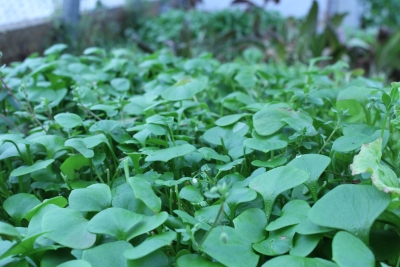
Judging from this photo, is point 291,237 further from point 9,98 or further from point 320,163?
point 9,98

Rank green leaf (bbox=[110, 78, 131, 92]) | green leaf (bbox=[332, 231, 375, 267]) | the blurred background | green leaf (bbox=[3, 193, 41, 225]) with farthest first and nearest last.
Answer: the blurred background
green leaf (bbox=[110, 78, 131, 92])
green leaf (bbox=[3, 193, 41, 225])
green leaf (bbox=[332, 231, 375, 267])

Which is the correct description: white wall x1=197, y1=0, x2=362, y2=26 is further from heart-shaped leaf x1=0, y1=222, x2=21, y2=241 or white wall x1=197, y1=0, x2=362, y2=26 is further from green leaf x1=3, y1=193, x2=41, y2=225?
heart-shaped leaf x1=0, y1=222, x2=21, y2=241

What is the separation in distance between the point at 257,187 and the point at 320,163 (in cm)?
10

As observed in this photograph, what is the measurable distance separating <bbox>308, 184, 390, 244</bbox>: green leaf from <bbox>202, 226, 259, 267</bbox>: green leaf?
0.08 metres

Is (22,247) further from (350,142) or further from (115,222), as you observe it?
(350,142)

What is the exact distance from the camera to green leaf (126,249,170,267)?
448 millimetres

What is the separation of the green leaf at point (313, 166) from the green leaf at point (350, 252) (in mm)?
145

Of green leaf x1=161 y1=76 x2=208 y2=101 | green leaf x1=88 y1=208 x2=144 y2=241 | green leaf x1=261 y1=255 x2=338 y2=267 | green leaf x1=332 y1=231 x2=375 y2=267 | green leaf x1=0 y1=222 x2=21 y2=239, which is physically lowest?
green leaf x1=261 y1=255 x2=338 y2=267

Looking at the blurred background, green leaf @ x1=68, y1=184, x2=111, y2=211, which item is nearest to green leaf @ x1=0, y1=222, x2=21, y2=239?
green leaf @ x1=68, y1=184, x2=111, y2=211

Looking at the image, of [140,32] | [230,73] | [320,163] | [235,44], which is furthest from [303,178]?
[140,32]

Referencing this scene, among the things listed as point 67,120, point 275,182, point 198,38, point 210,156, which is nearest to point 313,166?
point 275,182

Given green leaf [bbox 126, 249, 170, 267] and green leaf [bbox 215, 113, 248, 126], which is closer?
green leaf [bbox 126, 249, 170, 267]

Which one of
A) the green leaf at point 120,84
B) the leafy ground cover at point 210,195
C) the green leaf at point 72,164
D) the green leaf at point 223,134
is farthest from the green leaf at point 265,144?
the green leaf at point 120,84

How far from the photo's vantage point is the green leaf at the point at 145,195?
50 cm
